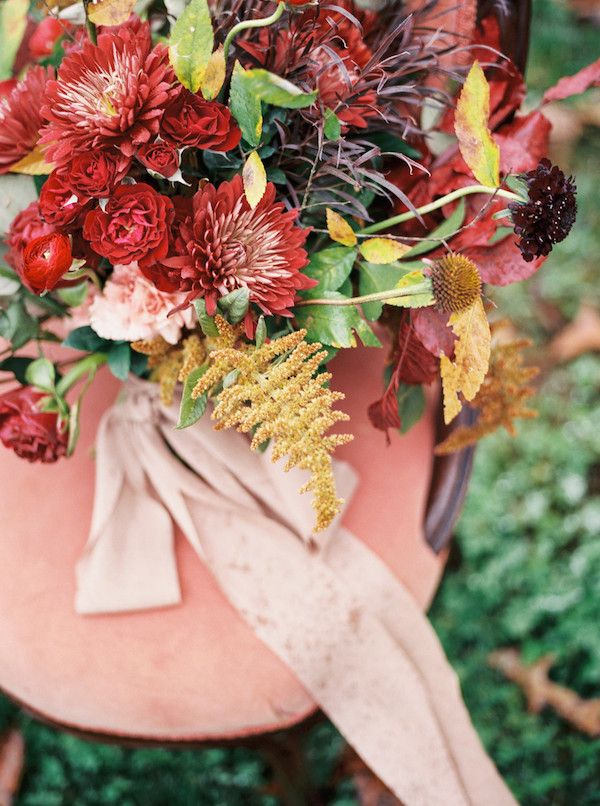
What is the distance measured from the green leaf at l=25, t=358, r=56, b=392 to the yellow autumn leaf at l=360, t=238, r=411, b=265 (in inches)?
12.6

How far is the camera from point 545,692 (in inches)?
53.3

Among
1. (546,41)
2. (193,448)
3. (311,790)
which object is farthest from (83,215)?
(546,41)

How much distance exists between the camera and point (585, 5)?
2.07 meters

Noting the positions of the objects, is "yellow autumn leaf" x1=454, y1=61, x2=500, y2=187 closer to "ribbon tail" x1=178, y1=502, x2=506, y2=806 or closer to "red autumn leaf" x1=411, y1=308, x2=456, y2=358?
"red autumn leaf" x1=411, y1=308, x2=456, y2=358

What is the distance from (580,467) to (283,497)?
0.89 meters

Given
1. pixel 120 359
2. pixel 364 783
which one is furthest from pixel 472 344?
pixel 364 783

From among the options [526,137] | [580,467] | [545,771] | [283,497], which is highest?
[526,137]

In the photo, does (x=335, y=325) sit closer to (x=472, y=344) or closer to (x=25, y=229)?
(x=472, y=344)

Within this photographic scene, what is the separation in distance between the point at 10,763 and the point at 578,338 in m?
1.38

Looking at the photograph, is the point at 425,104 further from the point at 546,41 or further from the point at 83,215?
the point at 546,41

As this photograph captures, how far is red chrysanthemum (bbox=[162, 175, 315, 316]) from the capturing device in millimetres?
602

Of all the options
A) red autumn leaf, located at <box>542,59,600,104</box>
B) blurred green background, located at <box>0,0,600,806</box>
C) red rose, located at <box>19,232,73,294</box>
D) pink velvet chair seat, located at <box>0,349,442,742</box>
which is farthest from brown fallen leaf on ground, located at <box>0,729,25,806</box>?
red autumn leaf, located at <box>542,59,600,104</box>

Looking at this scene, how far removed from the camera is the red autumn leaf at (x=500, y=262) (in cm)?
68

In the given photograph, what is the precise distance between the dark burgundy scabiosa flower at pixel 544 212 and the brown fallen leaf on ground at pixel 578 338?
1221mm
